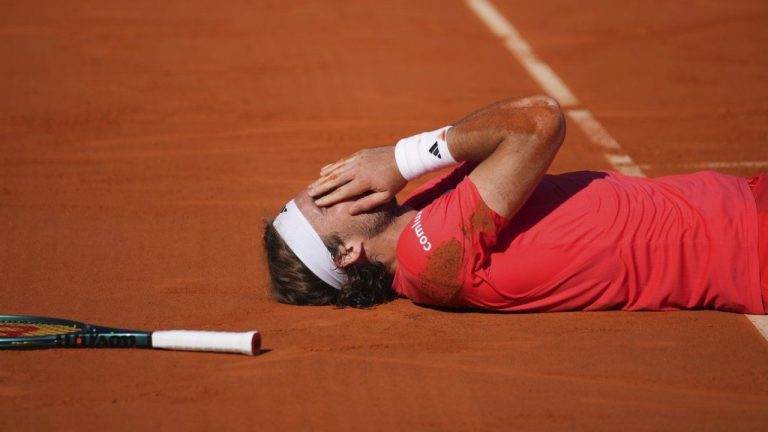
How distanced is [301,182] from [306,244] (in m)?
2.12

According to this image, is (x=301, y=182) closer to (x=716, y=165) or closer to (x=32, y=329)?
(x=32, y=329)

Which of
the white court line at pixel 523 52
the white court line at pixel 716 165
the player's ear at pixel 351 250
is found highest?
the white court line at pixel 523 52

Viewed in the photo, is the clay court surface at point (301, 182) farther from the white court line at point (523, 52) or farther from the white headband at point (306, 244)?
the white headband at point (306, 244)

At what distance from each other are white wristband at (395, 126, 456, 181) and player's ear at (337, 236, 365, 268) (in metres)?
0.40

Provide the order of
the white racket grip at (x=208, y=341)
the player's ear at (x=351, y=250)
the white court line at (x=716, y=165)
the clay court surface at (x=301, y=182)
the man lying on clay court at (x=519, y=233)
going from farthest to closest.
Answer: the white court line at (x=716, y=165), the player's ear at (x=351, y=250), the man lying on clay court at (x=519, y=233), the white racket grip at (x=208, y=341), the clay court surface at (x=301, y=182)

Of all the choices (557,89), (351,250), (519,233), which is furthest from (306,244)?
(557,89)

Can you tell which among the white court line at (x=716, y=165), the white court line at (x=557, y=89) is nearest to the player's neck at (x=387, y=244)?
the white court line at (x=557, y=89)

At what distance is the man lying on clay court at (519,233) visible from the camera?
4.91 metres

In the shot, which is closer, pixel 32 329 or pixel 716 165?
pixel 32 329

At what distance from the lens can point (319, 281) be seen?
536 centimetres

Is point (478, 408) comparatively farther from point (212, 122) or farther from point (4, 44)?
point (4, 44)

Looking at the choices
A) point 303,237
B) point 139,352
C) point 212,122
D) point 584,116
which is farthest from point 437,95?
point 139,352

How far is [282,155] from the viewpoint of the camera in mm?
7762

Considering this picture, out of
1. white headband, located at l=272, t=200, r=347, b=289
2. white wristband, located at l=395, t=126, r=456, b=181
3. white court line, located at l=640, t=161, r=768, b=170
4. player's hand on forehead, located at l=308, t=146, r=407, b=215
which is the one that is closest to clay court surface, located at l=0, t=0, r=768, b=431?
white court line, located at l=640, t=161, r=768, b=170
